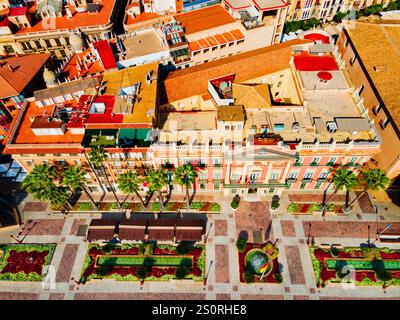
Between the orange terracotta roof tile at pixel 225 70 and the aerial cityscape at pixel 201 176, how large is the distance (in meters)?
0.39

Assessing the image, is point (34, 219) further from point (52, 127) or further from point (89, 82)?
point (89, 82)

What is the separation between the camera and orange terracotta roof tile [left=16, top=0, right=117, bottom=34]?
325ft

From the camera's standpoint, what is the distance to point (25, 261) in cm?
6775

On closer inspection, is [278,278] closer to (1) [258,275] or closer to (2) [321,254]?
(1) [258,275]

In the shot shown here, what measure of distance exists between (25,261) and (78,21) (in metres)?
78.3

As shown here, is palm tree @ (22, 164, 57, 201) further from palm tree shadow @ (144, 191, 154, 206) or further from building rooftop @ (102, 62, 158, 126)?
palm tree shadow @ (144, 191, 154, 206)

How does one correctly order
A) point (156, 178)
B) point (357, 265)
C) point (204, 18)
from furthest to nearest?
1. point (204, 18)
2. point (357, 265)
3. point (156, 178)

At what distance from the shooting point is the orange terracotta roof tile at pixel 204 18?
91438 millimetres

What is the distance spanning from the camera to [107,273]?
65.0 meters

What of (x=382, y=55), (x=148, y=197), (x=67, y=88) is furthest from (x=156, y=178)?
(x=382, y=55)

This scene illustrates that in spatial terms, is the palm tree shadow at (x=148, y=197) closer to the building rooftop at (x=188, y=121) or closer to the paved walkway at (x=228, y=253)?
the paved walkway at (x=228, y=253)

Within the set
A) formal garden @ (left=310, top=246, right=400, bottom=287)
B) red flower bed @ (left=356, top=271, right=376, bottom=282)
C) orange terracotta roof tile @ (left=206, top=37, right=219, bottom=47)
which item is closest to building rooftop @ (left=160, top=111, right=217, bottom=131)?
orange terracotta roof tile @ (left=206, top=37, right=219, bottom=47)

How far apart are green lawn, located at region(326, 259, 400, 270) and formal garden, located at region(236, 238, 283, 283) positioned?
1224 cm

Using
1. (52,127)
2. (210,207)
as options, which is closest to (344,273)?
(210,207)
